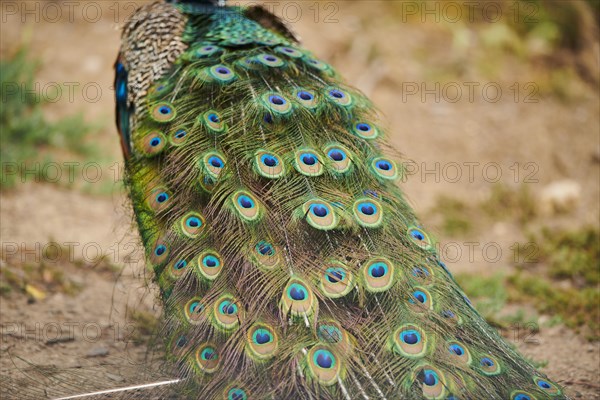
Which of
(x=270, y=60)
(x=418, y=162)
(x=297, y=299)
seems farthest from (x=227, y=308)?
(x=418, y=162)

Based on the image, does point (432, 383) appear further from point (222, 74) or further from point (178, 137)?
point (222, 74)

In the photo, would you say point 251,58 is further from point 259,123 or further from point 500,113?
point 500,113

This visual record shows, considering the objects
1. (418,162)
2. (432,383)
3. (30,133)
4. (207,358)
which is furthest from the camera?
(418,162)

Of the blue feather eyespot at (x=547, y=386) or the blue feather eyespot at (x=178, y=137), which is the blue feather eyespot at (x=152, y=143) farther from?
the blue feather eyespot at (x=547, y=386)

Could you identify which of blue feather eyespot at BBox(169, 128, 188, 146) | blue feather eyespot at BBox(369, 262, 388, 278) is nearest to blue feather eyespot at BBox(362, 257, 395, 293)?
blue feather eyespot at BBox(369, 262, 388, 278)

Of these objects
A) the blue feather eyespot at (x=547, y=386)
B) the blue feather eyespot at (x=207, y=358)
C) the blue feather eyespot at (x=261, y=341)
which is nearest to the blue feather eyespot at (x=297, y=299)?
the blue feather eyespot at (x=261, y=341)

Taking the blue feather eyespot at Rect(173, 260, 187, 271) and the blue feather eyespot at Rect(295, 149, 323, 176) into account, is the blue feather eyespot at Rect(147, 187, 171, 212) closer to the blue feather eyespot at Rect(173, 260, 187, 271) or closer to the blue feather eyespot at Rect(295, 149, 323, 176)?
the blue feather eyespot at Rect(173, 260, 187, 271)
